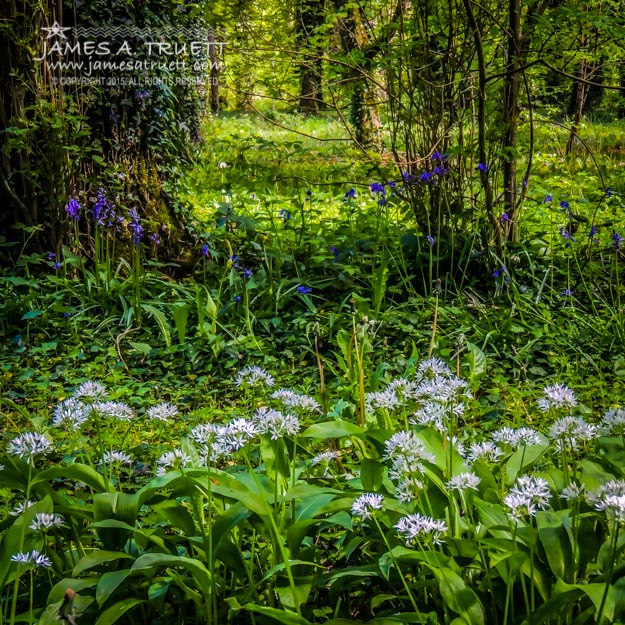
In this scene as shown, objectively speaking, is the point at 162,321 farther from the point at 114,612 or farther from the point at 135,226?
the point at 114,612

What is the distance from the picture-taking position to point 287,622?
1.31m

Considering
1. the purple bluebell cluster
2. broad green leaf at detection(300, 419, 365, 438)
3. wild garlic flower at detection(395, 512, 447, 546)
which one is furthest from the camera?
the purple bluebell cluster

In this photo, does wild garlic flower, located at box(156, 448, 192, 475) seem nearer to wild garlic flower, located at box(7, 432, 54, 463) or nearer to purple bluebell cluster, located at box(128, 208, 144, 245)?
wild garlic flower, located at box(7, 432, 54, 463)

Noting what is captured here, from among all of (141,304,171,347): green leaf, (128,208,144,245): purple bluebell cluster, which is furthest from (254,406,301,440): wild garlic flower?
(128,208,144,245): purple bluebell cluster

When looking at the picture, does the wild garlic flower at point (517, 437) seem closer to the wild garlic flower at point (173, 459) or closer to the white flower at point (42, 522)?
the wild garlic flower at point (173, 459)

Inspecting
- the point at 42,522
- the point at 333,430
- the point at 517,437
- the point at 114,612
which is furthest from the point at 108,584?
the point at 517,437

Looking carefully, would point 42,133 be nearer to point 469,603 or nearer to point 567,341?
point 567,341

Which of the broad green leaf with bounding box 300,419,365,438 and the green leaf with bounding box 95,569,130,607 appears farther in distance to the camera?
the broad green leaf with bounding box 300,419,365,438

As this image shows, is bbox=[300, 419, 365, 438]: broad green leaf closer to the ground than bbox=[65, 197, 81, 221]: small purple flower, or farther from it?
closer to the ground

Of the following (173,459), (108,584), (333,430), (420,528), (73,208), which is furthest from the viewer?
(73,208)

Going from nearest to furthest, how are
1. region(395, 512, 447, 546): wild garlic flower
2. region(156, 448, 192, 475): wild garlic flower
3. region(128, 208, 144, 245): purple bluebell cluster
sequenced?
region(395, 512, 447, 546): wild garlic flower
region(156, 448, 192, 475): wild garlic flower
region(128, 208, 144, 245): purple bluebell cluster

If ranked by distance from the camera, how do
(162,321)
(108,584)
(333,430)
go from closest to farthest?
(108,584), (333,430), (162,321)

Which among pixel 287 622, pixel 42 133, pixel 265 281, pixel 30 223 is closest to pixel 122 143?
pixel 42 133

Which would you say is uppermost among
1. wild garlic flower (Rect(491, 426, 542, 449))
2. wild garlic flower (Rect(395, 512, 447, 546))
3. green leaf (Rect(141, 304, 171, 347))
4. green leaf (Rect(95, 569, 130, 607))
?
wild garlic flower (Rect(491, 426, 542, 449))
